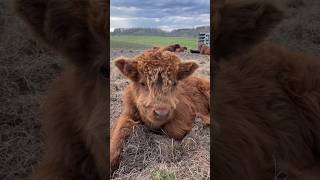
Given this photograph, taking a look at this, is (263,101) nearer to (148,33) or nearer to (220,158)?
(220,158)

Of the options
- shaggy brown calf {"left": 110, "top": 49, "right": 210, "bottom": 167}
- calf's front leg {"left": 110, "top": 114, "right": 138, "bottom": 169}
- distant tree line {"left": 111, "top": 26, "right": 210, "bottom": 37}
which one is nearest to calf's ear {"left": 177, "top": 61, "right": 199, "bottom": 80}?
shaggy brown calf {"left": 110, "top": 49, "right": 210, "bottom": 167}

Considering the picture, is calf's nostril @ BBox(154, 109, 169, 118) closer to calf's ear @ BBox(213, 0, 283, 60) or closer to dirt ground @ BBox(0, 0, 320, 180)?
dirt ground @ BBox(0, 0, 320, 180)

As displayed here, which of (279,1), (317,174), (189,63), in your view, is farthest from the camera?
(317,174)

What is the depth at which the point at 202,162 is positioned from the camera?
2.49 m

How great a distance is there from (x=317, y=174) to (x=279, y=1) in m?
0.93

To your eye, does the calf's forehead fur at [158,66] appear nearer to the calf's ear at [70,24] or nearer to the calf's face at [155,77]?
the calf's face at [155,77]

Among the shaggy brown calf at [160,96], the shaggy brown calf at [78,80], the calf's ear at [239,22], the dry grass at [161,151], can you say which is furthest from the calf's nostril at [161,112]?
the calf's ear at [239,22]

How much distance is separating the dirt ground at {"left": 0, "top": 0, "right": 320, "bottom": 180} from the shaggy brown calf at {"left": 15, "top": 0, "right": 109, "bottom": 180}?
0.09 meters

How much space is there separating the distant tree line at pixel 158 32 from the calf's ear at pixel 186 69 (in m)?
0.13

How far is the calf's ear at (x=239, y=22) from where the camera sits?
2490 millimetres

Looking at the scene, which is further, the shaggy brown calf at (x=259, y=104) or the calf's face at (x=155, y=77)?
the shaggy brown calf at (x=259, y=104)

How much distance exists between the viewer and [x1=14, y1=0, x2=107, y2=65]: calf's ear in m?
2.44

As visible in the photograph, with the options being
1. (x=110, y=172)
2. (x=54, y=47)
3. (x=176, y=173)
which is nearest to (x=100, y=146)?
(x=110, y=172)

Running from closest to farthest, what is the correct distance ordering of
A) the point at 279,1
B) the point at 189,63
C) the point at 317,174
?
the point at 189,63 → the point at 279,1 → the point at 317,174
